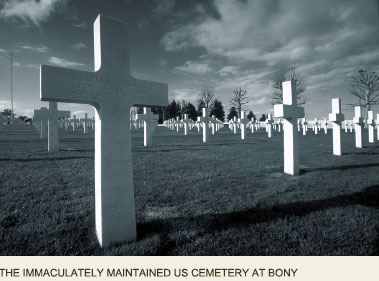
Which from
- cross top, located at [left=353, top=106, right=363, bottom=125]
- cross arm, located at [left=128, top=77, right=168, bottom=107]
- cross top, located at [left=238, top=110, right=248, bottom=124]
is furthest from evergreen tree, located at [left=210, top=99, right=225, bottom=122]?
cross arm, located at [left=128, top=77, right=168, bottom=107]

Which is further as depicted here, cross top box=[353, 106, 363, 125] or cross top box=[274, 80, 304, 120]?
cross top box=[353, 106, 363, 125]

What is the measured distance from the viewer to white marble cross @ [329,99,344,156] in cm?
984

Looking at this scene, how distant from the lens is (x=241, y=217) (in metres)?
3.49

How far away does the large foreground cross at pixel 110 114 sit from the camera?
8.86 ft

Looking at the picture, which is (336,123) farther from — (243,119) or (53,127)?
(53,127)

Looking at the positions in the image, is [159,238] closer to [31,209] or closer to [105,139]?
[105,139]

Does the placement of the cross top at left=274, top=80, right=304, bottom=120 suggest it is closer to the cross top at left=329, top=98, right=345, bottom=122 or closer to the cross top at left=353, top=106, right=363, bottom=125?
the cross top at left=329, top=98, right=345, bottom=122

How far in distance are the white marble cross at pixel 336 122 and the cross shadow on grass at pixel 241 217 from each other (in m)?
6.22

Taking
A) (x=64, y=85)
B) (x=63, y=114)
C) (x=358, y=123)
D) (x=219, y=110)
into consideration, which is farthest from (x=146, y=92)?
(x=219, y=110)

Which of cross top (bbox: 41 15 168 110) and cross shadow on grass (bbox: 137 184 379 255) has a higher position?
cross top (bbox: 41 15 168 110)

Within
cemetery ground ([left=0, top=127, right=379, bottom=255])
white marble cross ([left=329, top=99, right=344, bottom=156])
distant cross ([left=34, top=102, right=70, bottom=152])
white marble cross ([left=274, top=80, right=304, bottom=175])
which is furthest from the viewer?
distant cross ([left=34, top=102, right=70, bottom=152])

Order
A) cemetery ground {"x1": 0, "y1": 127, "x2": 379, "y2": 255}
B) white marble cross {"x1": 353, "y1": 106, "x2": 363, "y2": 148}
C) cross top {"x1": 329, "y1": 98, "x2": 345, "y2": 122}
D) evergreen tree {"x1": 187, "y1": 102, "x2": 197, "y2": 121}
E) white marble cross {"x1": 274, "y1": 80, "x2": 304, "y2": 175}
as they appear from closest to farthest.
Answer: cemetery ground {"x1": 0, "y1": 127, "x2": 379, "y2": 255}
white marble cross {"x1": 274, "y1": 80, "x2": 304, "y2": 175}
cross top {"x1": 329, "y1": 98, "x2": 345, "y2": 122}
white marble cross {"x1": 353, "y1": 106, "x2": 363, "y2": 148}
evergreen tree {"x1": 187, "y1": 102, "x2": 197, "y2": 121}

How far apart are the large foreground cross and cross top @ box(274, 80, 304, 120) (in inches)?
189

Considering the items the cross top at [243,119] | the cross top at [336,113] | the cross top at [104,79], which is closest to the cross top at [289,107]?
the cross top at [336,113]
